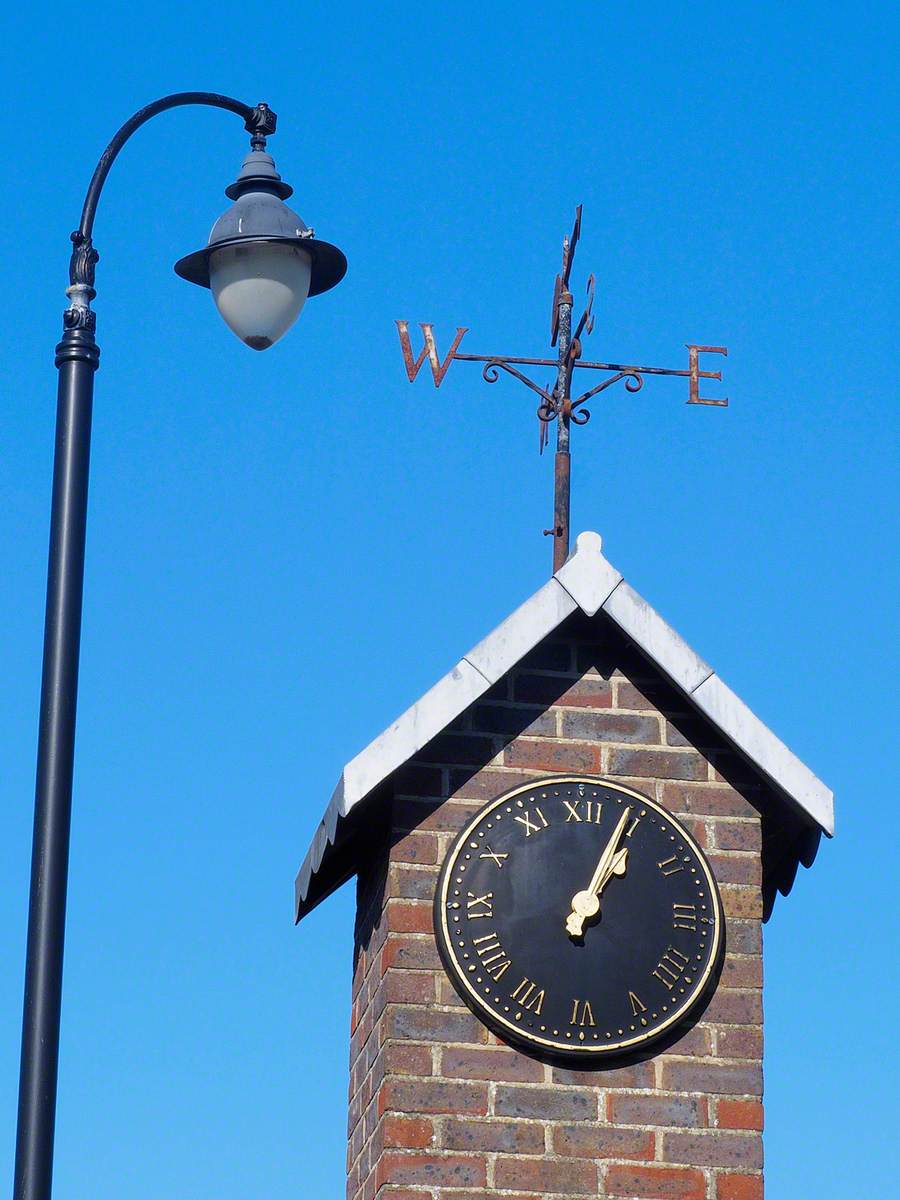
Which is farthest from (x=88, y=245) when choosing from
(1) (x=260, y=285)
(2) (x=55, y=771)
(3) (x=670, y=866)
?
(3) (x=670, y=866)

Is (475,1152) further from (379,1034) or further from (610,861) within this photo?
(610,861)

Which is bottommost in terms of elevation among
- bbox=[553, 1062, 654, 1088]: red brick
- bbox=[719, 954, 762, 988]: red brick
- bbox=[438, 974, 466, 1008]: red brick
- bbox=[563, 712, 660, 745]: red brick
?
bbox=[553, 1062, 654, 1088]: red brick

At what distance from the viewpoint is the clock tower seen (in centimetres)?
792

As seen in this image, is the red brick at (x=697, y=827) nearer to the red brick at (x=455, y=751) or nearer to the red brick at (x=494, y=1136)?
the red brick at (x=455, y=751)

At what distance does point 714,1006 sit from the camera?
8242 millimetres

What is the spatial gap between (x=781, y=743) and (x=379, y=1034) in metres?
2.00

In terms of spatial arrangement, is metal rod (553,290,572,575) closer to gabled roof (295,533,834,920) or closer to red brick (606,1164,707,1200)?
gabled roof (295,533,834,920)

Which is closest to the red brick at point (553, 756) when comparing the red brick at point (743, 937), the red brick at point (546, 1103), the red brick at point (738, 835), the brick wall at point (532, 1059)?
the brick wall at point (532, 1059)

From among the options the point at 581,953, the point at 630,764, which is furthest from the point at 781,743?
the point at 581,953

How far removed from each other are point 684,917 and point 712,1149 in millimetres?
904

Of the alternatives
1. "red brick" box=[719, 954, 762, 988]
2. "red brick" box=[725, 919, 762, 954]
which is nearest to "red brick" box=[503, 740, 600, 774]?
"red brick" box=[725, 919, 762, 954]

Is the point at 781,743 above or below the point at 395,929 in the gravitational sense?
above

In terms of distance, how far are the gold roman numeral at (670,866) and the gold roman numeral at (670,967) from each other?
0.31 meters

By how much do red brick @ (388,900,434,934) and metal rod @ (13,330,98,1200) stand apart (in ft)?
5.33
